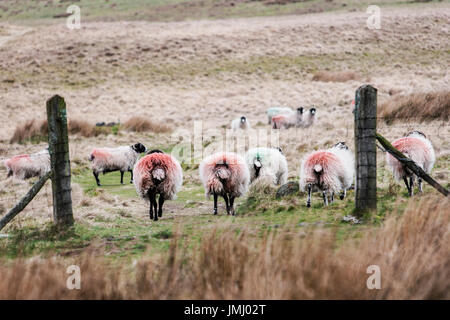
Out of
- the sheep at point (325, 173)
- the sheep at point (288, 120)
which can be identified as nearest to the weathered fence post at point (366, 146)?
the sheep at point (325, 173)

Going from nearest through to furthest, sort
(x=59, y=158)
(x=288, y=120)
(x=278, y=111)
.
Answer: (x=59, y=158), (x=288, y=120), (x=278, y=111)

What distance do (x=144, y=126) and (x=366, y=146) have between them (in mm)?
17603

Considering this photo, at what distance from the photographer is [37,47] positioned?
1882 inches

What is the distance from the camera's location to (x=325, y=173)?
809cm

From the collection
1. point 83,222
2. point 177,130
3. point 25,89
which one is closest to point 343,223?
point 83,222

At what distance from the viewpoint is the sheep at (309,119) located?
20.0 meters

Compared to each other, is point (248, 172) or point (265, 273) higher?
point (248, 172)

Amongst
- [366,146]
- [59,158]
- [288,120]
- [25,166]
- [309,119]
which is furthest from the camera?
[288,120]

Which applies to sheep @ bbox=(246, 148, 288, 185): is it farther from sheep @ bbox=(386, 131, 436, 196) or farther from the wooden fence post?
the wooden fence post

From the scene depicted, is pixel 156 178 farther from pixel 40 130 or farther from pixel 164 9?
pixel 164 9

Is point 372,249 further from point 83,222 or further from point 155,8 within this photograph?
point 155,8

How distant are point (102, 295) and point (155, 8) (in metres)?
83.1

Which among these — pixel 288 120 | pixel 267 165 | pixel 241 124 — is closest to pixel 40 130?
pixel 241 124

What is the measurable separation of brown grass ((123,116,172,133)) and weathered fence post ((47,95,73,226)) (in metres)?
15.7
